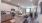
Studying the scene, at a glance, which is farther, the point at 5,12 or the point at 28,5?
the point at 28,5

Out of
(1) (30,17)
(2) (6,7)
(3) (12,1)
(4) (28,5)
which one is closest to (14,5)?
(3) (12,1)

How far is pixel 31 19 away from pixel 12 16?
0.74m

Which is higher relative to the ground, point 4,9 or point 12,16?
point 4,9

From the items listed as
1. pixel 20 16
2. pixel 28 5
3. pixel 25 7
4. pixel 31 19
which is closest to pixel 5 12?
pixel 20 16

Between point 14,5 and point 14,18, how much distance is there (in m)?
0.47

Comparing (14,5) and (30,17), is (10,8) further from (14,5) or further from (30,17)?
(30,17)

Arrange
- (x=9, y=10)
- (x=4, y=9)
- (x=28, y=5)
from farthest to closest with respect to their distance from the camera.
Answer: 1. (x=28, y=5)
2. (x=9, y=10)
3. (x=4, y=9)

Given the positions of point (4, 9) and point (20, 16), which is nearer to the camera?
point (4, 9)

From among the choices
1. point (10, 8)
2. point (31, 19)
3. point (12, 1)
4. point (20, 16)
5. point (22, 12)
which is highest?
point (12, 1)

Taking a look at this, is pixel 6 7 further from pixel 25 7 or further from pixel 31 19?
pixel 31 19

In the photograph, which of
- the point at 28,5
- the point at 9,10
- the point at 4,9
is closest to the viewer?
the point at 4,9

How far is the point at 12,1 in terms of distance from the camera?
1.83m

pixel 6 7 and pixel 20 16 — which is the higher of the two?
pixel 6 7

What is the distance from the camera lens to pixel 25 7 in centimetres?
191
